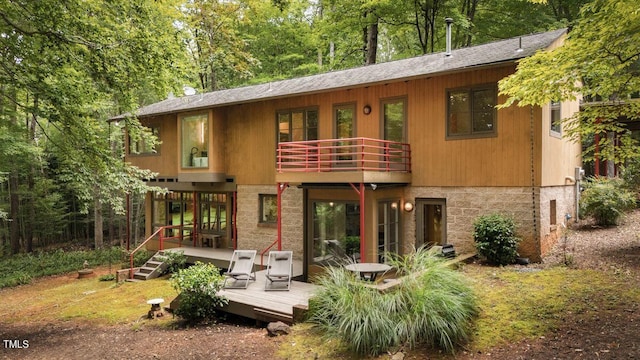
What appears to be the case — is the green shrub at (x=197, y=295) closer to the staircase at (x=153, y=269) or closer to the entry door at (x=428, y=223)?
the entry door at (x=428, y=223)

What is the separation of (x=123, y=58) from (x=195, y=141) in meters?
6.15

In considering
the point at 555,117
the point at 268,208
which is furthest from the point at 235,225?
the point at 555,117

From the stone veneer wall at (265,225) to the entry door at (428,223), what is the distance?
12.2 ft

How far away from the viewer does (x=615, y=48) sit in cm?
682

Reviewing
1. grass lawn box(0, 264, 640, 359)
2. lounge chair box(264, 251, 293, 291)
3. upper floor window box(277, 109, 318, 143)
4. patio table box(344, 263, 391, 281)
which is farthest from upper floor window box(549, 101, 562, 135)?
lounge chair box(264, 251, 293, 291)

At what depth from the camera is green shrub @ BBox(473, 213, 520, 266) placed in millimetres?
9211

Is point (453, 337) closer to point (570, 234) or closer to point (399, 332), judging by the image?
point (399, 332)

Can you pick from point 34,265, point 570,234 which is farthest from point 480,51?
point 34,265

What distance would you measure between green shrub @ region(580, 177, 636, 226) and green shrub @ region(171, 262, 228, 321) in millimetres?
11803

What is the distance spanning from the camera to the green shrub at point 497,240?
9.21 m

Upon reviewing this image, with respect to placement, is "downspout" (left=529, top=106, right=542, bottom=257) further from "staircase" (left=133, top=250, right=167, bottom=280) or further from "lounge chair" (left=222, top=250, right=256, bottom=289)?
"staircase" (left=133, top=250, right=167, bottom=280)

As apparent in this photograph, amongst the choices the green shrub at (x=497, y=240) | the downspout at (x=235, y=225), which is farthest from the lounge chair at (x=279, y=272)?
the downspout at (x=235, y=225)

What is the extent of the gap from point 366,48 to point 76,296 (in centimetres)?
1820

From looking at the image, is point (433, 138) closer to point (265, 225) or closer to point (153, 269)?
point (265, 225)
